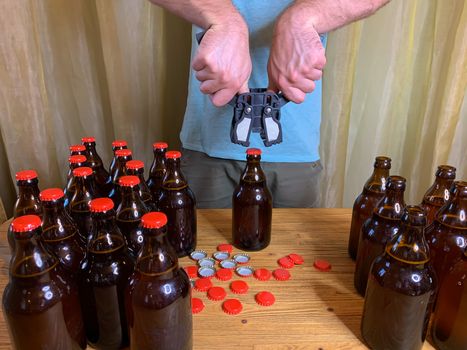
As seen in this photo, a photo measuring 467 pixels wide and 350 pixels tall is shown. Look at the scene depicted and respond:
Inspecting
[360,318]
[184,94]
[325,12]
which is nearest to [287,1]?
[325,12]

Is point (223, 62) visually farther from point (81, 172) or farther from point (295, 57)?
point (81, 172)

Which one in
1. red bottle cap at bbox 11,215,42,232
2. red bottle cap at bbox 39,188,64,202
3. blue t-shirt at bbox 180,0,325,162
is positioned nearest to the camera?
red bottle cap at bbox 11,215,42,232

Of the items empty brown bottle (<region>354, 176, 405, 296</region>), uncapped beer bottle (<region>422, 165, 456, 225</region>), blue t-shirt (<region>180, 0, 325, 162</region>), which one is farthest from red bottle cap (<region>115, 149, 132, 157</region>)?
uncapped beer bottle (<region>422, 165, 456, 225</region>)

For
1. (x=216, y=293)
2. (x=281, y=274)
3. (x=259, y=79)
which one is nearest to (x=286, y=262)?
(x=281, y=274)

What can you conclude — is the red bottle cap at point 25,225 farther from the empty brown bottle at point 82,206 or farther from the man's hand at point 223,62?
the man's hand at point 223,62

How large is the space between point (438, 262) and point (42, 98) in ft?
3.45

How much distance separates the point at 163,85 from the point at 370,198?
728 millimetres

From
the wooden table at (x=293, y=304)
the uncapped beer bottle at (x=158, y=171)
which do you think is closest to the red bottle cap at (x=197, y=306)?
the wooden table at (x=293, y=304)

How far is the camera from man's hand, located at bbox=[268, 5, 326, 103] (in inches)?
26.2

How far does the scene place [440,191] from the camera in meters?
0.65

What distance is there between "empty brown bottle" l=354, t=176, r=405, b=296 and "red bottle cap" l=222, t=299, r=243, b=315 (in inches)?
7.8

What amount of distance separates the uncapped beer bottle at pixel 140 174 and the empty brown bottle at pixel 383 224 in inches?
13.7

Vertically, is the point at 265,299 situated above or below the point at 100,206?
below

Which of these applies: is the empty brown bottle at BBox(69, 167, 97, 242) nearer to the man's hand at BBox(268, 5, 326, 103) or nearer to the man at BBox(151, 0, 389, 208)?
the man at BBox(151, 0, 389, 208)
